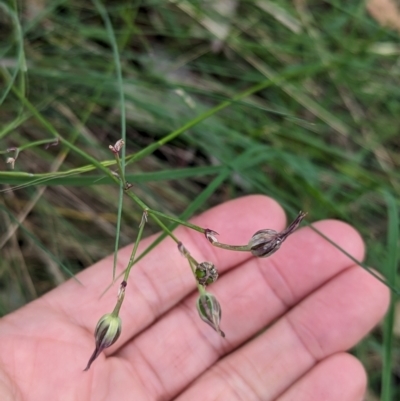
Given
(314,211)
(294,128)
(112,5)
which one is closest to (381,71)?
(294,128)

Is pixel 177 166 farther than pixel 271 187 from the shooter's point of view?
Yes

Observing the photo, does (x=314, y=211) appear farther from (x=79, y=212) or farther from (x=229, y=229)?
(x=79, y=212)

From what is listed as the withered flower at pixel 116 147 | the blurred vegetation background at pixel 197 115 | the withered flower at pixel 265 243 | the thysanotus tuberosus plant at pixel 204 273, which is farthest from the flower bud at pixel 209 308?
the blurred vegetation background at pixel 197 115

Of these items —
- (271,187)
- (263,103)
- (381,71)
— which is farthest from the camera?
(263,103)

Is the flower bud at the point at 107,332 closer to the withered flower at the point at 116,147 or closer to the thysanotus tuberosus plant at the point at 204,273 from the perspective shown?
the thysanotus tuberosus plant at the point at 204,273

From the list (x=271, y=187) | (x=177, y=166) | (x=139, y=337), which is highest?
(x=177, y=166)

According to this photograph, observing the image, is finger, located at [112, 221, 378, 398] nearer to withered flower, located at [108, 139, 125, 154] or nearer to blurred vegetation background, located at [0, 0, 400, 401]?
blurred vegetation background, located at [0, 0, 400, 401]

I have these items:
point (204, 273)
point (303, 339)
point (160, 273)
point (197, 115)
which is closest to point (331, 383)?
point (303, 339)

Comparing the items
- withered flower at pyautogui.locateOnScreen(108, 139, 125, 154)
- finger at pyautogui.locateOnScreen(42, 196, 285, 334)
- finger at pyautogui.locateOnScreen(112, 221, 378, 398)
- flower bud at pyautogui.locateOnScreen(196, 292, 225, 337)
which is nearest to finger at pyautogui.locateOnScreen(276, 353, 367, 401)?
finger at pyautogui.locateOnScreen(112, 221, 378, 398)
